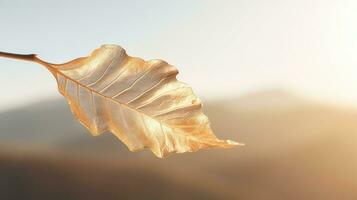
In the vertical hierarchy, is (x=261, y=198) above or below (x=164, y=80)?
below

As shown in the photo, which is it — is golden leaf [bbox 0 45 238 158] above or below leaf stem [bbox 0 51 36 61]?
below

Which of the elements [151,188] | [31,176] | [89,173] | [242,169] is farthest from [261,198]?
[31,176]

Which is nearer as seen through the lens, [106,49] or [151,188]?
[106,49]

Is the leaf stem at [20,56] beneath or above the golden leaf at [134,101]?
above

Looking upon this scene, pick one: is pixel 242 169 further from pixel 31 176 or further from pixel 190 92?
pixel 190 92

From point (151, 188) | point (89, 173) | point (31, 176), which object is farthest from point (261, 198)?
point (31, 176)

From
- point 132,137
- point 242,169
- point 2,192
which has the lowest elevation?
point 2,192
